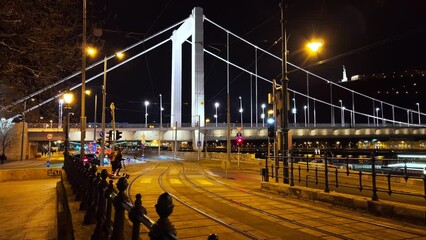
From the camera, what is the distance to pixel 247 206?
12.1 metres

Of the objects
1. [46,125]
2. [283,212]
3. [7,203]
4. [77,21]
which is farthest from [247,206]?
[46,125]

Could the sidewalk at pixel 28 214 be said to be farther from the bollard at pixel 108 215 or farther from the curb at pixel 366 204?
the curb at pixel 366 204

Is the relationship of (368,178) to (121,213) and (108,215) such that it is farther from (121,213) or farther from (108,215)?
(121,213)

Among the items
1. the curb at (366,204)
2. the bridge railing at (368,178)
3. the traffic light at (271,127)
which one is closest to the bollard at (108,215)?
the curb at (366,204)

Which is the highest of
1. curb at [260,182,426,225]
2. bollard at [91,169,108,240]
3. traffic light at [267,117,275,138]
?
traffic light at [267,117,275,138]

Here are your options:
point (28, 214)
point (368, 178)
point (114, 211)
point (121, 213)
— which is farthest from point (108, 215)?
point (368, 178)

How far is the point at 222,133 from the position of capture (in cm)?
7362

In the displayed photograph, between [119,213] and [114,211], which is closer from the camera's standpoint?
[119,213]

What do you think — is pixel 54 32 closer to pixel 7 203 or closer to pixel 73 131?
pixel 7 203

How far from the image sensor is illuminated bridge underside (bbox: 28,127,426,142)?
6131 cm

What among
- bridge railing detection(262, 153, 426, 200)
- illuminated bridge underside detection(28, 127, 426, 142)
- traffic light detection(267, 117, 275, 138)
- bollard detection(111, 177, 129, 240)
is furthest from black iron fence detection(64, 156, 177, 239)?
illuminated bridge underside detection(28, 127, 426, 142)

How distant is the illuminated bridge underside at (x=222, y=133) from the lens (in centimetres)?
6131

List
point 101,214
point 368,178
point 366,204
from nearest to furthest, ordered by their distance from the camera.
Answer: point 101,214 → point 366,204 → point 368,178

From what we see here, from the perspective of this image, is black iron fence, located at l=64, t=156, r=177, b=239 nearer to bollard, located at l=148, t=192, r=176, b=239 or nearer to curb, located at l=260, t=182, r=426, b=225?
bollard, located at l=148, t=192, r=176, b=239
